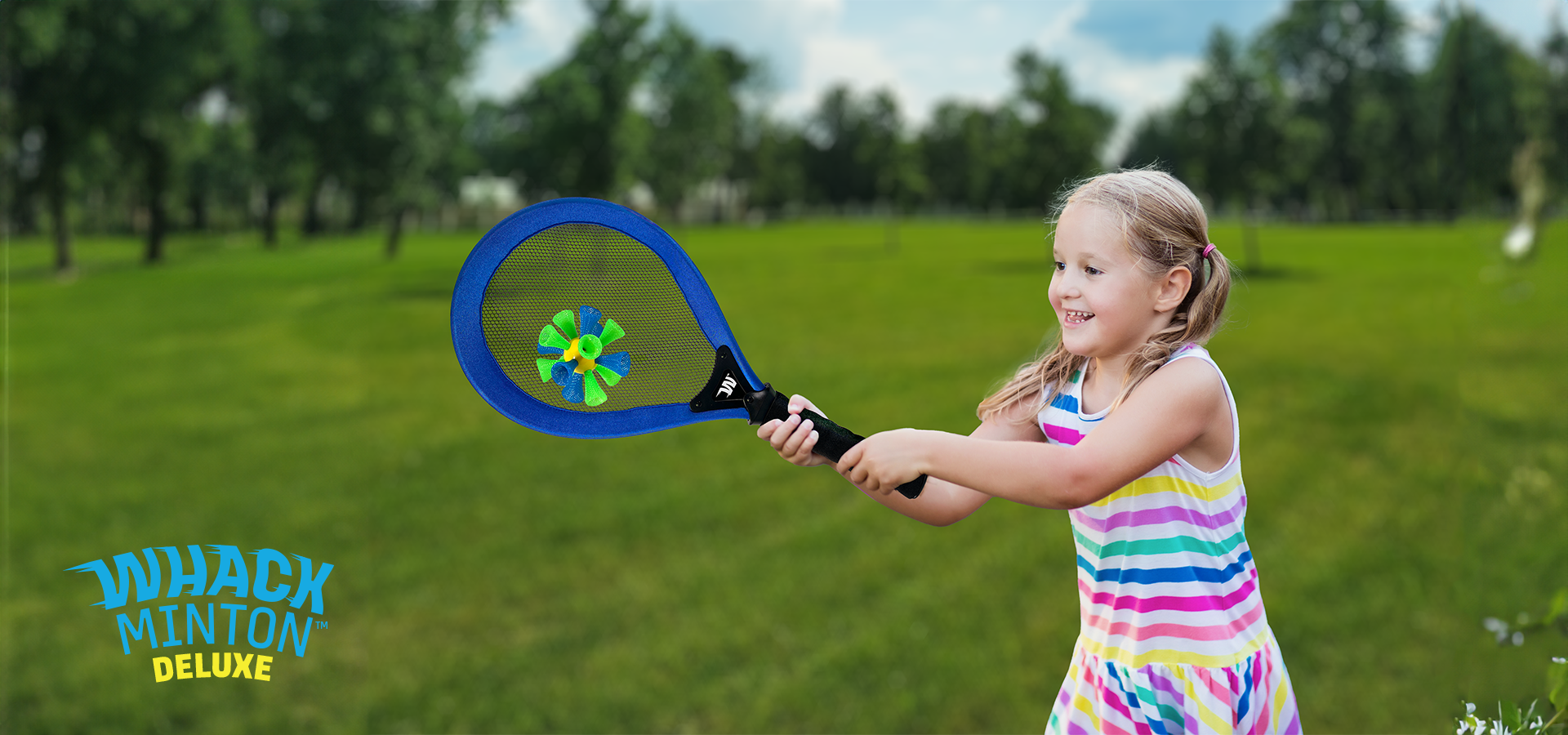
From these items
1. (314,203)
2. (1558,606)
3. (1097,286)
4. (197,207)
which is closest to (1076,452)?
(1097,286)

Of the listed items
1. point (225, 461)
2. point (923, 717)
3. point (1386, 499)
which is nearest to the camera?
point (923, 717)

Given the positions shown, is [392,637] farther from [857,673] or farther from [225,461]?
[225,461]

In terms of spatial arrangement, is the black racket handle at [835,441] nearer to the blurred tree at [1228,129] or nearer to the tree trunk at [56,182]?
the tree trunk at [56,182]

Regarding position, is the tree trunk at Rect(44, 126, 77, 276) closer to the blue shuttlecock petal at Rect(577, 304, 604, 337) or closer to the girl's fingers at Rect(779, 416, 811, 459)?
the blue shuttlecock petal at Rect(577, 304, 604, 337)

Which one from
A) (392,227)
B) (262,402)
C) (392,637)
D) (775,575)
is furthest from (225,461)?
(775,575)

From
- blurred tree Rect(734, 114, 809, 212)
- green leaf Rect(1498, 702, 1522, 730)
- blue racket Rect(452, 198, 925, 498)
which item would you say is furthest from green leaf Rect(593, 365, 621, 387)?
blurred tree Rect(734, 114, 809, 212)

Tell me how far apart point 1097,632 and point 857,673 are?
14.0ft

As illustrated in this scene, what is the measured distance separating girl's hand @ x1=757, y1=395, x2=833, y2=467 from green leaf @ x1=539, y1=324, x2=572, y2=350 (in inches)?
12.1

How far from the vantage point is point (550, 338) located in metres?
1.41

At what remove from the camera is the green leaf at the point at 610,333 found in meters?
1.44

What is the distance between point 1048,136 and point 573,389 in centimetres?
1482

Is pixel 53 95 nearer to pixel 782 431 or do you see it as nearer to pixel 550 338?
pixel 550 338

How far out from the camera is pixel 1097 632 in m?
1.48

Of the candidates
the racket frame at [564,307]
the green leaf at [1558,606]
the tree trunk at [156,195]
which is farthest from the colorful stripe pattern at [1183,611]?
the tree trunk at [156,195]
